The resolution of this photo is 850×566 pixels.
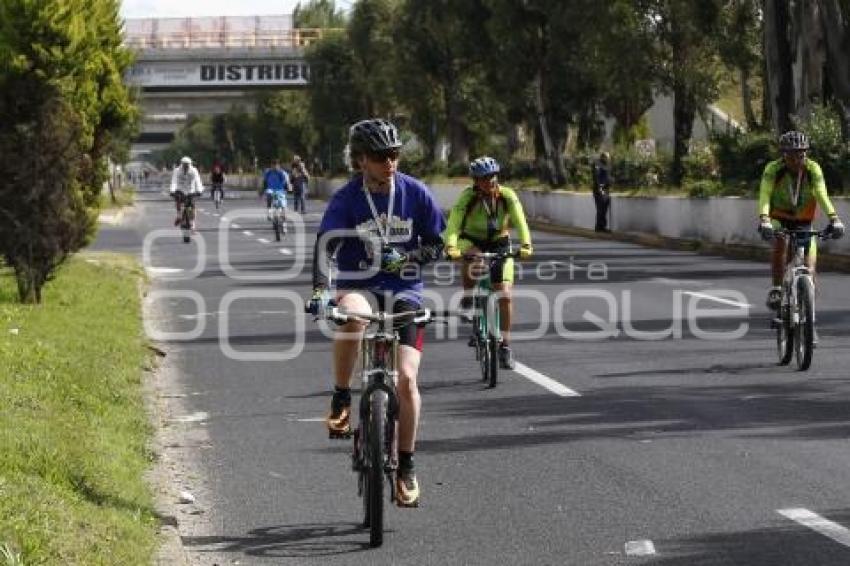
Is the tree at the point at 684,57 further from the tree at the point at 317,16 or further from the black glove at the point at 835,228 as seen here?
the tree at the point at 317,16

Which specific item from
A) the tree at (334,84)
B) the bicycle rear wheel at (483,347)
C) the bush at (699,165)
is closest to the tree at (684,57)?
the bush at (699,165)

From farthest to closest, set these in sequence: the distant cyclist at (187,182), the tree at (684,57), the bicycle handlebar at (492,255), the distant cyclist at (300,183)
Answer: the distant cyclist at (300,183)
the tree at (684,57)
the distant cyclist at (187,182)
the bicycle handlebar at (492,255)

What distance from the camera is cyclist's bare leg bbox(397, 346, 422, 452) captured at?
8.31 meters

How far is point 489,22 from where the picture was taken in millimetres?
52969

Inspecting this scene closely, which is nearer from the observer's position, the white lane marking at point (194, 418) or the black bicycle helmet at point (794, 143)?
the white lane marking at point (194, 418)

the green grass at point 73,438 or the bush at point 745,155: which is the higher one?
the bush at point 745,155

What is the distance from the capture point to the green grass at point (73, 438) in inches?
291

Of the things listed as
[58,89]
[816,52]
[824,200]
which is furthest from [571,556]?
[816,52]

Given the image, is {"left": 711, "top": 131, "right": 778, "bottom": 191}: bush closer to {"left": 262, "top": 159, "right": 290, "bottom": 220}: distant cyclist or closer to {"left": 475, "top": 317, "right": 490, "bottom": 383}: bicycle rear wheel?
{"left": 262, "top": 159, "right": 290, "bottom": 220}: distant cyclist

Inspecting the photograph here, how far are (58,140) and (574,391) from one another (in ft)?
29.2

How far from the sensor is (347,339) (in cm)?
850

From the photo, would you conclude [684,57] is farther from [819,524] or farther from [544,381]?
[819,524]

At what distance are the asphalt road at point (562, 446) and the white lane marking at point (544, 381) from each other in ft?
0.11

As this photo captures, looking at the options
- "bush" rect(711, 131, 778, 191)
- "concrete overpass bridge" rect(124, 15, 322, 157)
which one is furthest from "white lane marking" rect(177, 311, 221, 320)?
"concrete overpass bridge" rect(124, 15, 322, 157)
